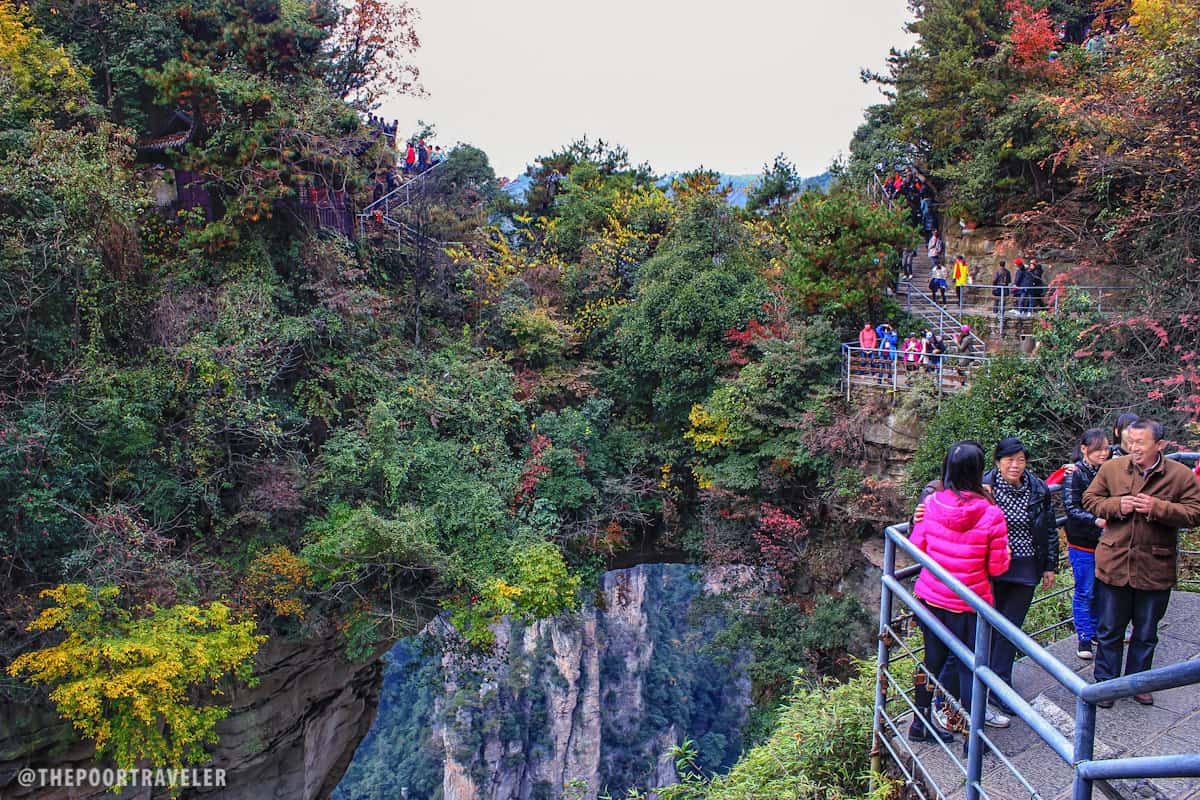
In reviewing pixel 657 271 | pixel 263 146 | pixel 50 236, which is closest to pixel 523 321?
pixel 657 271

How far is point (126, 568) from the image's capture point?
7586 mm

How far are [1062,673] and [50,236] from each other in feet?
33.5

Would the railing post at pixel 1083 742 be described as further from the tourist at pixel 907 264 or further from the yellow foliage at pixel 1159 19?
the tourist at pixel 907 264

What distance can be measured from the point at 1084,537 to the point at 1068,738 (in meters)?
1.64

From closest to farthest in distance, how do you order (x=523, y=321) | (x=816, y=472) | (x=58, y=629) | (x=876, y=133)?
(x=58, y=629) → (x=816, y=472) → (x=523, y=321) → (x=876, y=133)

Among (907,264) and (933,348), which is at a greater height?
A: (907,264)

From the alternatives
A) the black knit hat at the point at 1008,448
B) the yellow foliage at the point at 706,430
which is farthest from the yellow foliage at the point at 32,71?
the black knit hat at the point at 1008,448

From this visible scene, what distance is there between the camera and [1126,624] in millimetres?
3133

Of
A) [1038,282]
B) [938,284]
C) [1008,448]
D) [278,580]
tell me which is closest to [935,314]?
[938,284]

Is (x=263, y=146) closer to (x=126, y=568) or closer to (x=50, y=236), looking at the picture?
(x=50, y=236)

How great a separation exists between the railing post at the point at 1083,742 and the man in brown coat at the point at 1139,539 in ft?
5.12

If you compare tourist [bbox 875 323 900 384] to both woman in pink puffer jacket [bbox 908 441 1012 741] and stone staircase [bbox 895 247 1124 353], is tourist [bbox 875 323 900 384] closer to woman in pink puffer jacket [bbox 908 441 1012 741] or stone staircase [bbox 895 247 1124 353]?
stone staircase [bbox 895 247 1124 353]

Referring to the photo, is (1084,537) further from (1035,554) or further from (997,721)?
(997,721)

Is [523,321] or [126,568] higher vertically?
[523,321]
